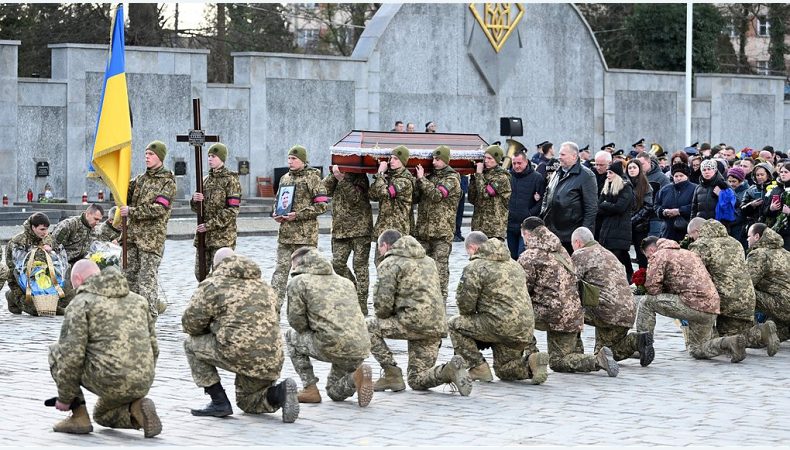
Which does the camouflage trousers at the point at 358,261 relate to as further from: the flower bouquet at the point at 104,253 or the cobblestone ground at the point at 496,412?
the cobblestone ground at the point at 496,412

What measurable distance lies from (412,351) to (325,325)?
119 cm

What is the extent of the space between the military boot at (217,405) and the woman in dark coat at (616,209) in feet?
27.3

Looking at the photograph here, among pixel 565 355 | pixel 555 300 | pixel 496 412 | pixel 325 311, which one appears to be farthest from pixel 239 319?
pixel 565 355

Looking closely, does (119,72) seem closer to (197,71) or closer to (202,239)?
(202,239)

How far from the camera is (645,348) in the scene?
42.9 ft

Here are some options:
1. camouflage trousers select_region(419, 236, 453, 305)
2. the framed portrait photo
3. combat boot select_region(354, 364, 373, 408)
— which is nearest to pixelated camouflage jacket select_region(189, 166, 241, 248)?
the framed portrait photo

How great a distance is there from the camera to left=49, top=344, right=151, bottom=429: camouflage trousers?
31.6 feet

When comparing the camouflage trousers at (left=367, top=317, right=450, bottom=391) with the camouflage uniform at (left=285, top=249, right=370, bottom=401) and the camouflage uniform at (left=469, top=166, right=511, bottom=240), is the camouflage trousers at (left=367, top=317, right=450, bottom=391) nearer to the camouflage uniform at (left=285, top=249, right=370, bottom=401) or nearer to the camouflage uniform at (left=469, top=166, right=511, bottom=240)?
the camouflage uniform at (left=285, top=249, right=370, bottom=401)

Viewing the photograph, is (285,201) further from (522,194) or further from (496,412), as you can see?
(496,412)

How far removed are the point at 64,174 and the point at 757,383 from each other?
20.7 meters

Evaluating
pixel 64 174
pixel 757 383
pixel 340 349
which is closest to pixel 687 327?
pixel 757 383

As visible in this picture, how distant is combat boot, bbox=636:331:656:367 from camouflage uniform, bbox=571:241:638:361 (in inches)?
2.1

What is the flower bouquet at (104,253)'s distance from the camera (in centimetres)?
1450

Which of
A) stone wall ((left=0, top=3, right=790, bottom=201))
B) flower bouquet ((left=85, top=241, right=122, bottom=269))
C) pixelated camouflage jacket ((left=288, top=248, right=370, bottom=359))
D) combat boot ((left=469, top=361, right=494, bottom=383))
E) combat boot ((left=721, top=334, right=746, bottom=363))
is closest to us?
pixelated camouflage jacket ((left=288, top=248, right=370, bottom=359))
